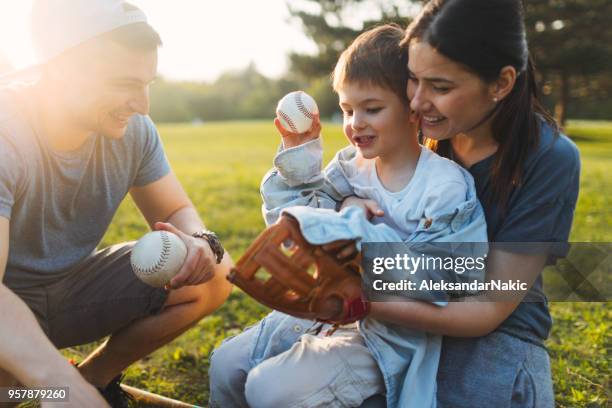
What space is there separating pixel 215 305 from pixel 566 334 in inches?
84.8

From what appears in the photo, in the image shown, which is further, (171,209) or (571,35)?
(571,35)

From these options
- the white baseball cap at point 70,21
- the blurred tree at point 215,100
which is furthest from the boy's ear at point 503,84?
the blurred tree at point 215,100

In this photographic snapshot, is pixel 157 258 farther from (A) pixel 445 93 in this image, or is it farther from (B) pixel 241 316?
(B) pixel 241 316

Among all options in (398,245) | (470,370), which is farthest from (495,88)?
(470,370)

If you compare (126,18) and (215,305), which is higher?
(126,18)

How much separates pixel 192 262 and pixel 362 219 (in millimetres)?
892

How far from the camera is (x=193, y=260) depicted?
8.79ft

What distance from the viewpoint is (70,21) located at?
2.62m

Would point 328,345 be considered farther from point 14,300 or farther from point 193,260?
point 14,300

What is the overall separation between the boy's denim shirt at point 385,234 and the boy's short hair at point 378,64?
301mm

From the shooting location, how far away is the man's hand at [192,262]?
104 inches

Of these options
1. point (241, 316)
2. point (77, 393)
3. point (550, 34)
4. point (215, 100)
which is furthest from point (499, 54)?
point (215, 100)

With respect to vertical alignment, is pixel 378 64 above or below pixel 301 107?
above

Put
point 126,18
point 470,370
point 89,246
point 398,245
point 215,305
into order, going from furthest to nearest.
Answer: point 215,305 < point 89,246 < point 126,18 < point 470,370 < point 398,245
